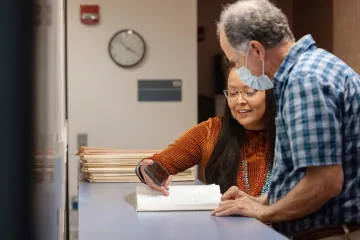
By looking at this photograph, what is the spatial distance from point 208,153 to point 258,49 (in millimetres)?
898

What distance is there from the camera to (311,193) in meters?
1.31

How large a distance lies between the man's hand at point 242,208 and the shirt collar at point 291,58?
37 cm

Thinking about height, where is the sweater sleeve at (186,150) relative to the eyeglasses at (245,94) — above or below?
below

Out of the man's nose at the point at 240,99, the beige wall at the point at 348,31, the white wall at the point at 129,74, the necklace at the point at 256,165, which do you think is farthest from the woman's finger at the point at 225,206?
the beige wall at the point at 348,31

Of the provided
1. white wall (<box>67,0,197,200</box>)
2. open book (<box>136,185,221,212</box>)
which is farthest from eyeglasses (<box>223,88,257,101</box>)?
white wall (<box>67,0,197,200</box>)

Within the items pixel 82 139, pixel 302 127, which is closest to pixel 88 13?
pixel 82 139

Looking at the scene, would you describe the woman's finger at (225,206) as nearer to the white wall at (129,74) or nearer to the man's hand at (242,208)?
the man's hand at (242,208)

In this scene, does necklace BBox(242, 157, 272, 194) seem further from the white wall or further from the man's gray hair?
the white wall

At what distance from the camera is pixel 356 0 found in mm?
4090

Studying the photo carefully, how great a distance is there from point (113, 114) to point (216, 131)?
1.85 meters

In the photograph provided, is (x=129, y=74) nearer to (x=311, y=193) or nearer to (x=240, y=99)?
(x=240, y=99)

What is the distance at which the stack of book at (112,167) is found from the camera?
2.30 metres

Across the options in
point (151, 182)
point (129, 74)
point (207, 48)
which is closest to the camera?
point (151, 182)

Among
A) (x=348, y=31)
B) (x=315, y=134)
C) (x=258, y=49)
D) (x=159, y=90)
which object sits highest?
(x=348, y=31)
